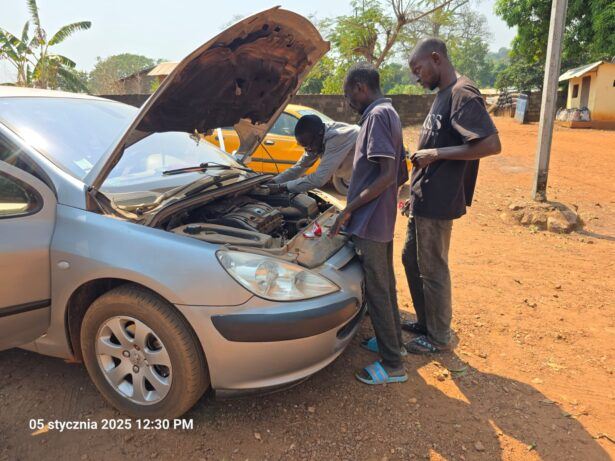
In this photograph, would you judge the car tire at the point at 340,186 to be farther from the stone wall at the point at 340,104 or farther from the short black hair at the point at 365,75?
the stone wall at the point at 340,104

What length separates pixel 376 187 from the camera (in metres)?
2.52

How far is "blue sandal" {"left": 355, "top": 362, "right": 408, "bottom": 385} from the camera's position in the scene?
2.75 m

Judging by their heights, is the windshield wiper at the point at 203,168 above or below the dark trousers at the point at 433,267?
above

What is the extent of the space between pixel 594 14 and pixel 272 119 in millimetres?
21246

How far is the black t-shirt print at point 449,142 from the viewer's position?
8.67ft

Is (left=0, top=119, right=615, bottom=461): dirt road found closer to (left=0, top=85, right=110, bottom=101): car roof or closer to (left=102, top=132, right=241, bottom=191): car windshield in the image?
(left=102, top=132, right=241, bottom=191): car windshield

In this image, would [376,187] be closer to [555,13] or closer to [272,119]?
[272,119]

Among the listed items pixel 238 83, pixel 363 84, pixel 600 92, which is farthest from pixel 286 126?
pixel 600 92

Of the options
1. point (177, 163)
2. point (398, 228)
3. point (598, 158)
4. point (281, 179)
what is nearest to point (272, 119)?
point (281, 179)

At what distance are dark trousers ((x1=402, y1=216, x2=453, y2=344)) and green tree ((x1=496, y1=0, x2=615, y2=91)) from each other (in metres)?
21.0

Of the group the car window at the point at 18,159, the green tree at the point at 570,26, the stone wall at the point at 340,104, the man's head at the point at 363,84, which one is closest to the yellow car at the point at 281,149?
the man's head at the point at 363,84

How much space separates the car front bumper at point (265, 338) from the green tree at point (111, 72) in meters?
26.9

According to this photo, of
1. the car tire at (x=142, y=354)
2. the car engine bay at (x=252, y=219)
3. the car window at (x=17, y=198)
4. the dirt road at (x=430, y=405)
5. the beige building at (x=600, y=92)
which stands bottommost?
the dirt road at (x=430, y=405)

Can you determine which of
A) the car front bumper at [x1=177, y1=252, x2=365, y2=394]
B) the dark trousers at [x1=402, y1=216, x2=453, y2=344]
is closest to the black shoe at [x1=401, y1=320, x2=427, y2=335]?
the dark trousers at [x1=402, y1=216, x2=453, y2=344]
